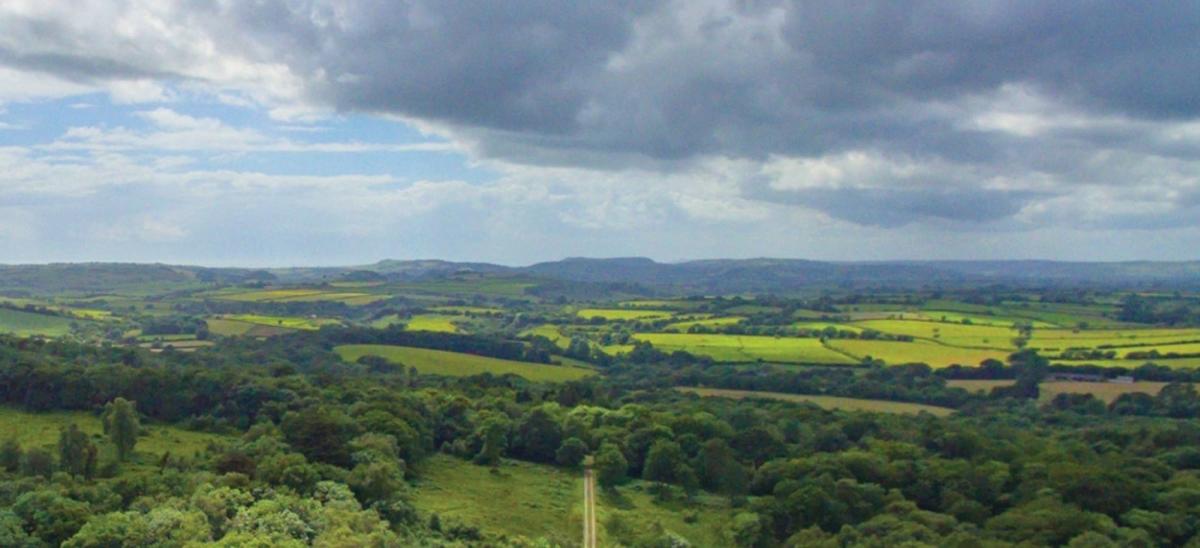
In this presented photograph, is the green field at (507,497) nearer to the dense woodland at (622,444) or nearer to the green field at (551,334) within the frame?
the dense woodland at (622,444)

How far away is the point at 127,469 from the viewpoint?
149ft

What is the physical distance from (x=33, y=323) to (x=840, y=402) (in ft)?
350

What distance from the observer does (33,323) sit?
123688mm

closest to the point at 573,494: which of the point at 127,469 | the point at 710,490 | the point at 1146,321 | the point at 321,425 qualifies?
the point at 710,490

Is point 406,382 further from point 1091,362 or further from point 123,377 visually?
point 1091,362

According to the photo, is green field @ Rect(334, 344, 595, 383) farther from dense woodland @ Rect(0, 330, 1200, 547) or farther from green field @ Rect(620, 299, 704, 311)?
green field @ Rect(620, 299, 704, 311)

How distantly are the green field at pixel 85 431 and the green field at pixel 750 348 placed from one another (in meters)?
64.7

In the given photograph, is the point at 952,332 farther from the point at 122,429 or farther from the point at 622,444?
the point at 122,429

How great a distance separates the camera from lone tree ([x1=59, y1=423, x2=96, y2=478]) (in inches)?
1668

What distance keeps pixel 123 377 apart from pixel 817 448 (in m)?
46.2

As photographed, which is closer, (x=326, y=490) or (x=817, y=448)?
(x=326, y=490)

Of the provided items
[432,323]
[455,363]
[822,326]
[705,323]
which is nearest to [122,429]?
[455,363]

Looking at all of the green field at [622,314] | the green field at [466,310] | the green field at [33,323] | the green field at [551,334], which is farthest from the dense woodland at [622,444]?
the green field at [466,310]

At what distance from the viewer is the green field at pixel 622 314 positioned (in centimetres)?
16212
